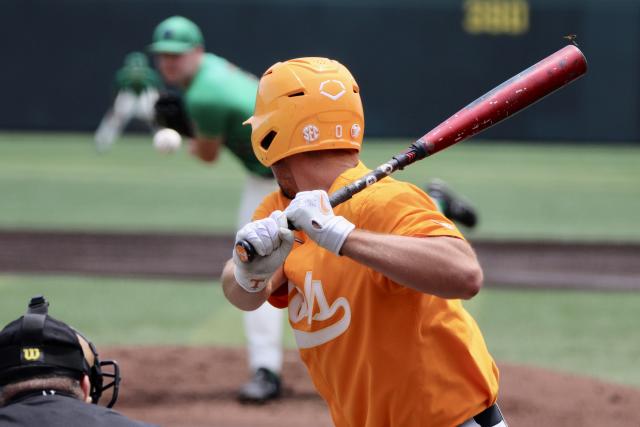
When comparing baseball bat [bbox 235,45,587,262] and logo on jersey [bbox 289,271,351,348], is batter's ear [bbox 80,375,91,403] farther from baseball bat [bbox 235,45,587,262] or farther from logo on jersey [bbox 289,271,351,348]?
baseball bat [bbox 235,45,587,262]

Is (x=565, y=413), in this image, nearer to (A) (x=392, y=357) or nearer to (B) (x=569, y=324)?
(B) (x=569, y=324)

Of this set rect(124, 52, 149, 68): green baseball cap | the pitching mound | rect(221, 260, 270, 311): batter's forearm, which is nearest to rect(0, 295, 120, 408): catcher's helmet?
rect(221, 260, 270, 311): batter's forearm

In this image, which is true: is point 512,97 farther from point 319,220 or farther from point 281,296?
point 281,296

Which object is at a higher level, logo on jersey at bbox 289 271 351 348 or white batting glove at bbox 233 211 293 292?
white batting glove at bbox 233 211 293 292

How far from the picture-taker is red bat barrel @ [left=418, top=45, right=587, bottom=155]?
374 centimetres

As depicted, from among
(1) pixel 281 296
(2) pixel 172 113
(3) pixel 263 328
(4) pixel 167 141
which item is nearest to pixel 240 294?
(1) pixel 281 296

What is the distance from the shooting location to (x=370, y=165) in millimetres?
20906

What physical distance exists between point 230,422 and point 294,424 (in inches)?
15.0

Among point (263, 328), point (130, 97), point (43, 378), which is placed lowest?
point (130, 97)

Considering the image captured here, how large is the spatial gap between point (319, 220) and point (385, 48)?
24.6 m

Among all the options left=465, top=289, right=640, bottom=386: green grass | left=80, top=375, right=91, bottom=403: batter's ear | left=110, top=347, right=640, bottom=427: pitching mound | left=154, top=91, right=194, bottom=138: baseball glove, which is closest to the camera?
left=80, top=375, right=91, bottom=403: batter's ear

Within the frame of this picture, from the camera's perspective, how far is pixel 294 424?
21.9 feet

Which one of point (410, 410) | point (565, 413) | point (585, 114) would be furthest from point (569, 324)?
point (585, 114)

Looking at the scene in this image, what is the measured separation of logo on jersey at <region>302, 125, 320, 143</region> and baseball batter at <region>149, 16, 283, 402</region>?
11.7 ft
